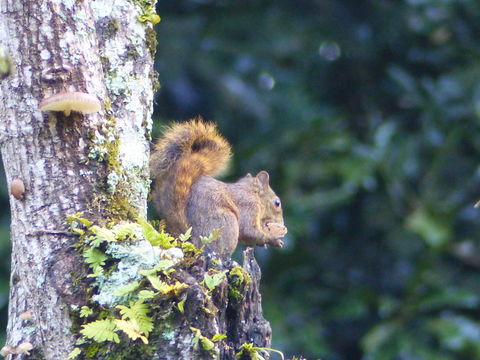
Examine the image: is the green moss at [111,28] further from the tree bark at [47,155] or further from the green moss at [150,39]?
the tree bark at [47,155]

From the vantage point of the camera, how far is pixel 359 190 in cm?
744

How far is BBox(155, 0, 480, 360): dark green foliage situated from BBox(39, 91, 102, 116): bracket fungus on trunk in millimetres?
3880

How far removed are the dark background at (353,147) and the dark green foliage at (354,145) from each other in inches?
0.5

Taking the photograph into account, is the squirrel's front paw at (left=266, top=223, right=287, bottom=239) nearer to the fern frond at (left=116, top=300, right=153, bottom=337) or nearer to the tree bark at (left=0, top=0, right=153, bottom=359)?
the tree bark at (left=0, top=0, right=153, bottom=359)

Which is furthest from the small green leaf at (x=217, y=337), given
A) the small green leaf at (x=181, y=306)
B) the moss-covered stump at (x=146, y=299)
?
the small green leaf at (x=181, y=306)

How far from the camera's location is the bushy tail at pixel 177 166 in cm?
387

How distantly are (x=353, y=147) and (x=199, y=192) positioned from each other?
2.96 meters

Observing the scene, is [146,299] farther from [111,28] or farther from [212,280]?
[111,28]

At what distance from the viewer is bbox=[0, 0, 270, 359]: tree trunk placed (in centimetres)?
262

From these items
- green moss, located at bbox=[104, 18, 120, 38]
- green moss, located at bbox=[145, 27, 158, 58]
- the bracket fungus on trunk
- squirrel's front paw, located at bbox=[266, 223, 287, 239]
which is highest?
squirrel's front paw, located at bbox=[266, 223, 287, 239]

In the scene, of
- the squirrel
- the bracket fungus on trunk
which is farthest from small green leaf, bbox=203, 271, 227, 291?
the squirrel

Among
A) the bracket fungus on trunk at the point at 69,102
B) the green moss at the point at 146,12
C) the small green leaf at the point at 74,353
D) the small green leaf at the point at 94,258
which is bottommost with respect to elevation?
the small green leaf at the point at 74,353

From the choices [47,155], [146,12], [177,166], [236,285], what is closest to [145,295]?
[236,285]

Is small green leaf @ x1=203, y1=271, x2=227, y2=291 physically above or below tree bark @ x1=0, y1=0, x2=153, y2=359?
below
